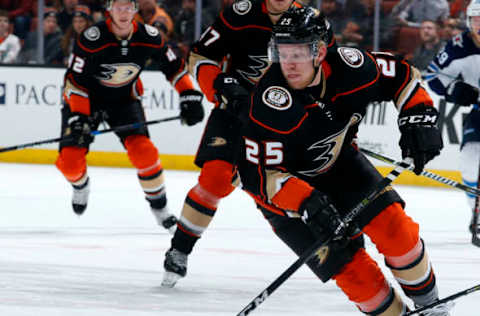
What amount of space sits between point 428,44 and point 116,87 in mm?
2913

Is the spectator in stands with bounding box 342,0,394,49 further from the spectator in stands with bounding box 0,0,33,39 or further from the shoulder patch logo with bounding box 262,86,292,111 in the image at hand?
the shoulder patch logo with bounding box 262,86,292,111

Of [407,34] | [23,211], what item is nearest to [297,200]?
[23,211]

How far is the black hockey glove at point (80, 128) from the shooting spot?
168 inches

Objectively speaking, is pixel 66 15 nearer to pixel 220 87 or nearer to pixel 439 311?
pixel 220 87

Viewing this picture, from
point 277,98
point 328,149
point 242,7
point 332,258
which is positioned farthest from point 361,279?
point 242,7

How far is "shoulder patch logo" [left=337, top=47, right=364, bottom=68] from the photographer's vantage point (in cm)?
243

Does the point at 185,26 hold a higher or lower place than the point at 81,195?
lower

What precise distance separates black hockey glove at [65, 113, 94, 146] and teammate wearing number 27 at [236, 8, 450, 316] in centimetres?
200

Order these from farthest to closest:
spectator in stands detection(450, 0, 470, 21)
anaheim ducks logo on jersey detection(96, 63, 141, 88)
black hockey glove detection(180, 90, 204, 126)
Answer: spectator in stands detection(450, 0, 470, 21) < anaheim ducks logo on jersey detection(96, 63, 141, 88) < black hockey glove detection(180, 90, 204, 126)

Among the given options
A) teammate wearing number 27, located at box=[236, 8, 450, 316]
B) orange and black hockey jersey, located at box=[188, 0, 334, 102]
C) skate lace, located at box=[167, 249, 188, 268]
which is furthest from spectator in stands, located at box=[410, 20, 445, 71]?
teammate wearing number 27, located at box=[236, 8, 450, 316]

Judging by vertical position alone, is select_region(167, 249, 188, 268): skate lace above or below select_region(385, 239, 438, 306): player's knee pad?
below

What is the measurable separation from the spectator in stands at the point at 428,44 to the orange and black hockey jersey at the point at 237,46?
337 centimetres

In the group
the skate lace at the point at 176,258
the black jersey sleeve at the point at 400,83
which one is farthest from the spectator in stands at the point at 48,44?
the black jersey sleeve at the point at 400,83

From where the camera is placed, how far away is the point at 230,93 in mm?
3104
